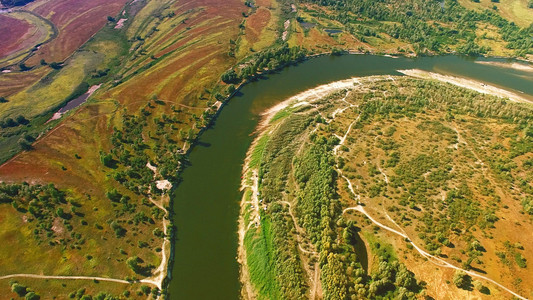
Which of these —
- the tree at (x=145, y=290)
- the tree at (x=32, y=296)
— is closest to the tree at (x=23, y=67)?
the tree at (x=32, y=296)

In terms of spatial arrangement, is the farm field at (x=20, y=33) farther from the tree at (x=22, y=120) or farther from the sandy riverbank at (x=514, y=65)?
the sandy riverbank at (x=514, y=65)

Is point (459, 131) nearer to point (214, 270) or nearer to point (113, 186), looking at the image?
point (214, 270)

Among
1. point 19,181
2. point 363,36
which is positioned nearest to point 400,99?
point 363,36

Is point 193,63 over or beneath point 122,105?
over

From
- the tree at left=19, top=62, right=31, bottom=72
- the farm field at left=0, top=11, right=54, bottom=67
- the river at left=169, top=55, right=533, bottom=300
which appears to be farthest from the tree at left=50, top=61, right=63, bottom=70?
the river at left=169, top=55, right=533, bottom=300

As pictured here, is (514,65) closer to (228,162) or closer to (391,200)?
(391,200)

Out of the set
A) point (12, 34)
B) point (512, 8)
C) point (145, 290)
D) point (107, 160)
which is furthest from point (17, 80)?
point (512, 8)

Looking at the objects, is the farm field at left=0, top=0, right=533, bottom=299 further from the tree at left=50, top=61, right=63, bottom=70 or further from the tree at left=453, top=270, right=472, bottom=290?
the tree at left=453, top=270, right=472, bottom=290
